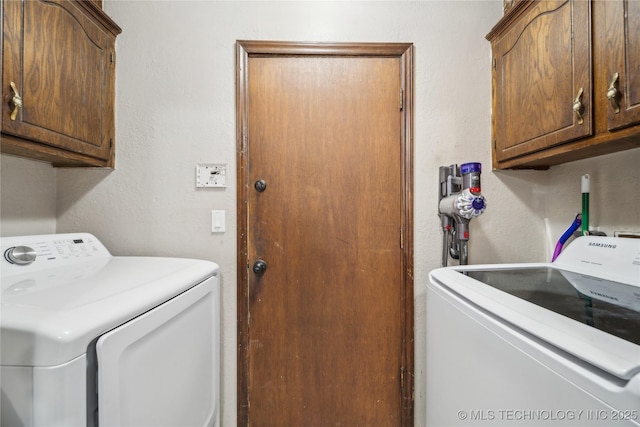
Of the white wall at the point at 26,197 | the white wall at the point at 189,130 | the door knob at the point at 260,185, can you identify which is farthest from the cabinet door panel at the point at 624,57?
the white wall at the point at 26,197

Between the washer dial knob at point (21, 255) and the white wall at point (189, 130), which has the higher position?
the white wall at point (189, 130)

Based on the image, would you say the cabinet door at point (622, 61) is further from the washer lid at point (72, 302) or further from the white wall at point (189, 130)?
the washer lid at point (72, 302)

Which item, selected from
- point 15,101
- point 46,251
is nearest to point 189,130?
point 15,101

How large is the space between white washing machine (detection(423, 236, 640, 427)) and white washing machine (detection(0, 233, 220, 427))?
0.84 meters

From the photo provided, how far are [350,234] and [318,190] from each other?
273 mm

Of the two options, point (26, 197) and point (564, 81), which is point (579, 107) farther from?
point (26, 197)

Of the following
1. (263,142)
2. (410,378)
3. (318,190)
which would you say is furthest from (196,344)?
(410,378)

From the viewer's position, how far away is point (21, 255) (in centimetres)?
86

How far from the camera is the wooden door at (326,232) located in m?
1.27

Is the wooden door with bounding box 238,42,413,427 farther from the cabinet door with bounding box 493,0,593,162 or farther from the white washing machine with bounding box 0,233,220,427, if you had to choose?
the cabinet door with bounding box 493,0,593,162

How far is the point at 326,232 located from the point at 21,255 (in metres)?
1.12

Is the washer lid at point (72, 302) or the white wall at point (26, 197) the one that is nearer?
the washer lid at point (72, 302)

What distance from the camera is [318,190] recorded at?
129cm

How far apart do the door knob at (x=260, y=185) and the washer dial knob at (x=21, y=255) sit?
2.70 feet
